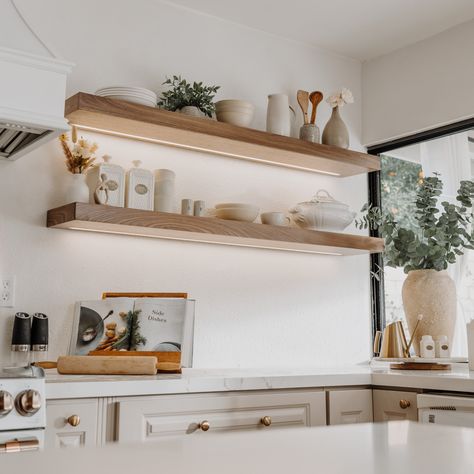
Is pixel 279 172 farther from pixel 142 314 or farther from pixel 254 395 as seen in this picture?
pixel 254 395

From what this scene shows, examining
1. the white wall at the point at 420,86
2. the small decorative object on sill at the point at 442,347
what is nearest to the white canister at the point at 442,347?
the small decorative object on sill at the point at 442,347

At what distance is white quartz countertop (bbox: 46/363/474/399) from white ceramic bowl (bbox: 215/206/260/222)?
2.53ft

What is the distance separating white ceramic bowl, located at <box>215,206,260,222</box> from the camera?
2953mm

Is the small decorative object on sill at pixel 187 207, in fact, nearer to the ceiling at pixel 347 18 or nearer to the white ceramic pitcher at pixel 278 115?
the white ceramic pitcher at pixel 278 115

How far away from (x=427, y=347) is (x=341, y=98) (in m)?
1.29

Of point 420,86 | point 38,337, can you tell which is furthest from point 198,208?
point 420,86

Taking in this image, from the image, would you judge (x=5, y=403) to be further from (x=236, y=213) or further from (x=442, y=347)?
(x=442, y=347)

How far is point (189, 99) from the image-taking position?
2.94 meters

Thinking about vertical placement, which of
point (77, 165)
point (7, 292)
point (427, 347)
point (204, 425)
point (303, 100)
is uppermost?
point (303, 100)

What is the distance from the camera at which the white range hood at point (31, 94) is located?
220 centimetres

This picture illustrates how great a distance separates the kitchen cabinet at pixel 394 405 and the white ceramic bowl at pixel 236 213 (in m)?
0.91

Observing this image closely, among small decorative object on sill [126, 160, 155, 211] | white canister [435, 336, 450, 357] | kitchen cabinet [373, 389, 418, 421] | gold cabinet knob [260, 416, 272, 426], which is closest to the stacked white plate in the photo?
small decorative object on sill [126, 160, 155, 211]

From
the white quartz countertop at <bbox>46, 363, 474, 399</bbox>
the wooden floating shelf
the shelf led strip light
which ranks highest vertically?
the shelf led strip light

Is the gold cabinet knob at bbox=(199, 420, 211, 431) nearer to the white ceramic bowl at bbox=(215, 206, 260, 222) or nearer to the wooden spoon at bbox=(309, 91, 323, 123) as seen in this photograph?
the white ceramic bowl at bbox=(215, 206, 260, 222)
